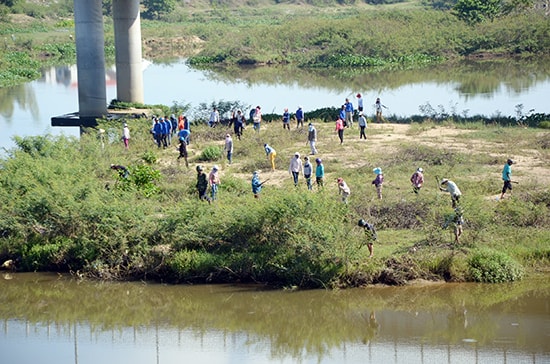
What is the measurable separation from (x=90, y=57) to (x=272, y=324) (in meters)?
23.6

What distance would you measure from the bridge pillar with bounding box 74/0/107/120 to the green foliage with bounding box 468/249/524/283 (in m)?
23.6

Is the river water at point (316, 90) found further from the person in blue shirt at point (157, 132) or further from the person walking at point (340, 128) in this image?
the person walking at point (340, 128)

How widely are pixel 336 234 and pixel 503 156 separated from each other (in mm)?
11524

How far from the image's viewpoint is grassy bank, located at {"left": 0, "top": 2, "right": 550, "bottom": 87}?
6906 cm

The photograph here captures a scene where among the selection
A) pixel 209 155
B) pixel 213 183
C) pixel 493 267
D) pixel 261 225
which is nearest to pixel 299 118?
pixel 209 155

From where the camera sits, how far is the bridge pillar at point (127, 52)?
46031mm

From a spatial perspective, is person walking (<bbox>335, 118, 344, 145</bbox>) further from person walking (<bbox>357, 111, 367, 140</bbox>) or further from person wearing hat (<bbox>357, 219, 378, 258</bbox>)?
person wearing hat (<bbox>357, 219, 378, 258</bbox>)

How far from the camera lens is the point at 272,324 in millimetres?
20578

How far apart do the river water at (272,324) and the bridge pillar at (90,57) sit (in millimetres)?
19469

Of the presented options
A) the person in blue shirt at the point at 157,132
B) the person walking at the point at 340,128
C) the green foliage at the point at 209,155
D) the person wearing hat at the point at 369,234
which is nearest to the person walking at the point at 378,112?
the person walking at the point at 340,128

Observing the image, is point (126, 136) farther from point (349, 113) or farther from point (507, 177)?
point (507, 177)

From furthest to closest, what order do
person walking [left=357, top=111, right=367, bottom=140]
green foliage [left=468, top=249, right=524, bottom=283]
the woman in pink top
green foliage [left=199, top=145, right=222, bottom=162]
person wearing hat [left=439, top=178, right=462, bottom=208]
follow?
person walking [left=357, top=111, right=367, bottom=140] < the woman in pink top < green foliage [left=199, top=145, right=222, bottom=162] < person wearing hat [left=439, top=178, right=462, bottom=208] < green foliage [left=468, top=249, right=524, bottom=283]

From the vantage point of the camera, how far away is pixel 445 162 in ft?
98.9

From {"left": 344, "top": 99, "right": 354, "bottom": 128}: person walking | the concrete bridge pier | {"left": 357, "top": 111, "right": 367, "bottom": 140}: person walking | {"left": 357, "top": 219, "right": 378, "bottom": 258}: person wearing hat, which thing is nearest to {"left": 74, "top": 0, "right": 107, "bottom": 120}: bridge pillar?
the concrete bridge pier
